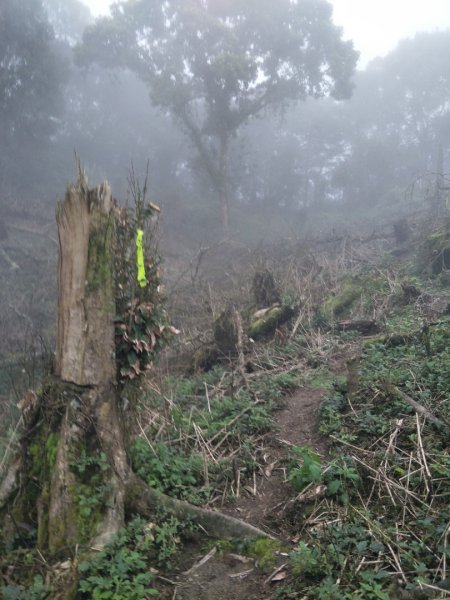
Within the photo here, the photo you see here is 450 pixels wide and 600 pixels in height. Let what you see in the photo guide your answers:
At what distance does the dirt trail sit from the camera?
3.10 meters

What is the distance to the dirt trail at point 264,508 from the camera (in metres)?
3.10

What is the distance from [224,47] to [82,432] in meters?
26.0

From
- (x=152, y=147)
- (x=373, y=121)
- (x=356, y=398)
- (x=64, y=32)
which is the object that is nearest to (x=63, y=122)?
(x=152, y=147)

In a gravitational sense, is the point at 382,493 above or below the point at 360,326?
below

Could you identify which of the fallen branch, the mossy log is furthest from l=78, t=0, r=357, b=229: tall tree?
the fallen branch

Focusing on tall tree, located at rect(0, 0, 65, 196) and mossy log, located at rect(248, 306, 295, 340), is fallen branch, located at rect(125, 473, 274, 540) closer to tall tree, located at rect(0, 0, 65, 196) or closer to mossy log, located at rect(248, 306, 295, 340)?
mossy log, located at rect(248, 306, 295, 340)

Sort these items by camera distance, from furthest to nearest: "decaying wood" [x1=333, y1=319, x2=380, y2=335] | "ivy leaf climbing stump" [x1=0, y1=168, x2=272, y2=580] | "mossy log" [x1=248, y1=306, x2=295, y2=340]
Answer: "mossy log" [x1=248, y1=306, x2=295, y2=340]
"decaying wood" [x1=333, y1=319, x2=380, y2=335]
"ivy leaf climbing stump" [x1=0, y1=168, x2=272, y2=580]

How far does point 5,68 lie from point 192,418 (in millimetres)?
25570

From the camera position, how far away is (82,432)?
138 inches

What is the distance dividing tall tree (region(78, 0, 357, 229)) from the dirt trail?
847 inches

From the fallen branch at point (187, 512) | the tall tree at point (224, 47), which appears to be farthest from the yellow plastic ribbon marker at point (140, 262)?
the tall tree at point (224, 47)

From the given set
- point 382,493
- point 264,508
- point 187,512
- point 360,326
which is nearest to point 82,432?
point 187,512

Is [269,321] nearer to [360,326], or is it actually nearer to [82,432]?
[360,326]

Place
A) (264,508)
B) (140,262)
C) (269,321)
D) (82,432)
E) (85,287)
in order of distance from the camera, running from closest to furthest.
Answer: (82,432) < (85,287) < (140,262) < (264,508) < (269,321)
